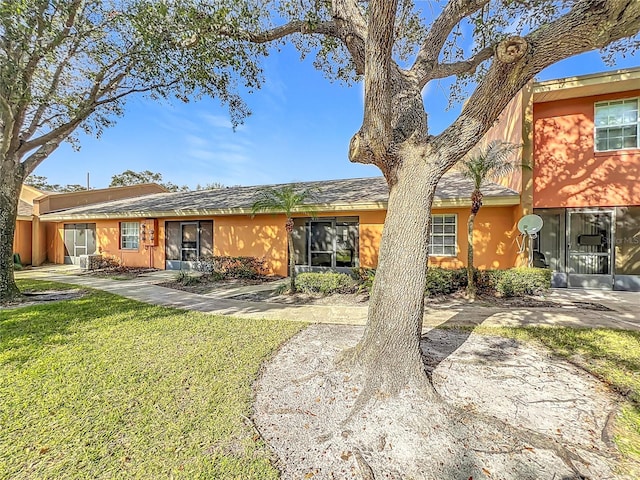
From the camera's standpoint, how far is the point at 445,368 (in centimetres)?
402

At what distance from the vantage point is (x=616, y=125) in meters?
8.87

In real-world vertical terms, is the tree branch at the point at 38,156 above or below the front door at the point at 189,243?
above

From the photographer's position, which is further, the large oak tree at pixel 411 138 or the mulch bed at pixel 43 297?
the mulch bed at pixel 43 297

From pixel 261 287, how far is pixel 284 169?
1602 cm

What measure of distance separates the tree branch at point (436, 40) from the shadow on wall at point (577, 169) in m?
6.18

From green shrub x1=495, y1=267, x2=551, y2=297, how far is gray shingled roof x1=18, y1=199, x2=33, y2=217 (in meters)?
23.1

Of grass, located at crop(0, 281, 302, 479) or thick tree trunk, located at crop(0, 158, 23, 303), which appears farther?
thick tree trunk, located at crop(0, 158, 23, 303)

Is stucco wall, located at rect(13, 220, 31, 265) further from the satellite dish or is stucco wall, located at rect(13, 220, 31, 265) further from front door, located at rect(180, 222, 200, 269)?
the satellite dish

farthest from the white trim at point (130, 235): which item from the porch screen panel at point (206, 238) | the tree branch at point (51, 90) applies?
the tree branch at point (51, 90)

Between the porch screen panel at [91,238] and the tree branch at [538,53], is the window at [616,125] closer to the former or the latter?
the tree branch at [538,53]

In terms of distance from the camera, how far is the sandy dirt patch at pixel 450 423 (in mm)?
2418

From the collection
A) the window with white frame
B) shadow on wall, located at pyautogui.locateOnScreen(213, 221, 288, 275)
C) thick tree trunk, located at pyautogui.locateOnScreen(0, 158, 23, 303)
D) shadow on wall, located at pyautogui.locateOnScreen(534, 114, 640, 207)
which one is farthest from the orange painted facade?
thick tree trunk, located at pyautogui.locateOnScreen(0, 158, 23, 303)

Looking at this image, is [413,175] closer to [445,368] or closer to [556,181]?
[445,368]

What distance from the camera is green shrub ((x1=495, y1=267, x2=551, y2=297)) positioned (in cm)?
810
